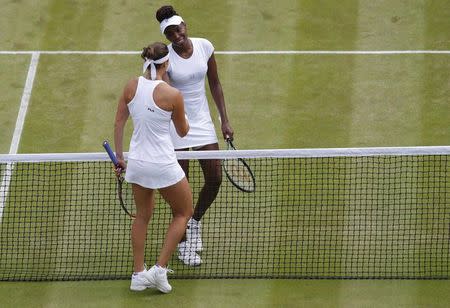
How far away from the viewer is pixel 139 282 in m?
11.1

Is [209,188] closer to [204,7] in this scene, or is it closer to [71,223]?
[71,223]

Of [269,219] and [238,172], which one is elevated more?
[238,172]

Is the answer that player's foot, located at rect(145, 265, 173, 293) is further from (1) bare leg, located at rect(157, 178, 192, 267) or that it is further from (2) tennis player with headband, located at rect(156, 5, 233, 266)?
(2) tennis player with headband, located at rect(156, 5, 233, 266)

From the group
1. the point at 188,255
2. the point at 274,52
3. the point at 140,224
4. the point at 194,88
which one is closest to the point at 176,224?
the point at 140,224

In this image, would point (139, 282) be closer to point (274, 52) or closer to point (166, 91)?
point (166, 91)

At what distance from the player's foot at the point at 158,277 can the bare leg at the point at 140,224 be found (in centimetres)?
12

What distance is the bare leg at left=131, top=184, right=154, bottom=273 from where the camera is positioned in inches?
431

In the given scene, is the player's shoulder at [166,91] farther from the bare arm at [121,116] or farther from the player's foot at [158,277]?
the player's foot at [158,277]

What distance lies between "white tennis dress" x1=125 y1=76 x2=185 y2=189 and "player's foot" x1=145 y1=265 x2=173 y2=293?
773 mm

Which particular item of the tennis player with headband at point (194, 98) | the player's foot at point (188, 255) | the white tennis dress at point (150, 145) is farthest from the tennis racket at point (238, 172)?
the white tennis dress at point (150, 145)

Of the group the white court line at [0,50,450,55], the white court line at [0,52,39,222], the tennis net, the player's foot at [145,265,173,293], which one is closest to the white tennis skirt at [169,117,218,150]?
the tennis net

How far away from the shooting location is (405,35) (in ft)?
50.4

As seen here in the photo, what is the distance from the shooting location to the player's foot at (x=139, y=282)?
1111 centimetres

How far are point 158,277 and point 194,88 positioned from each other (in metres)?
1.76
